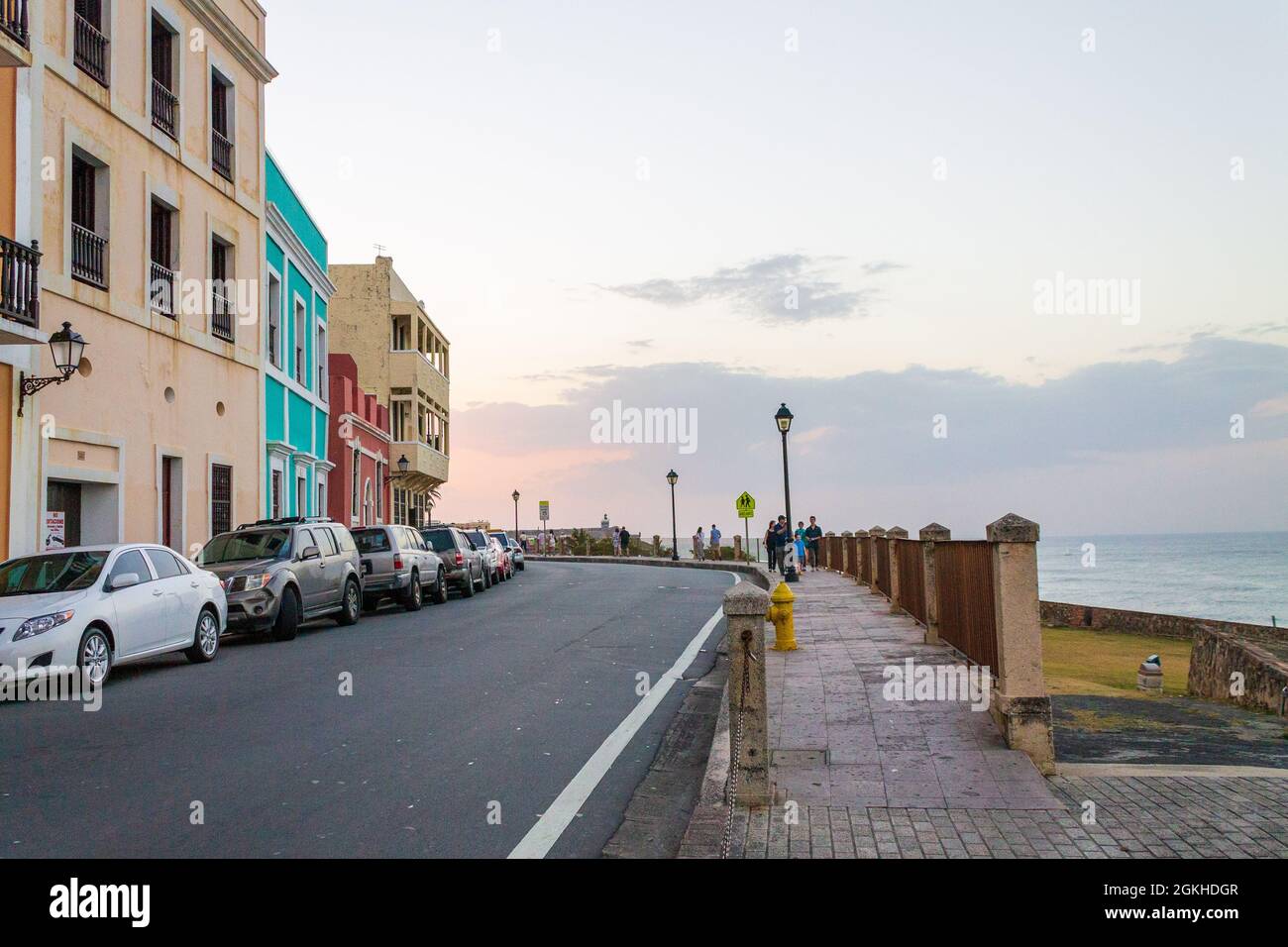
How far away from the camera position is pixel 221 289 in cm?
2372

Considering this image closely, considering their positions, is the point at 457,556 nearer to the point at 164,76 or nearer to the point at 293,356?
the point at 293,356

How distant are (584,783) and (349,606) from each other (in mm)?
12449

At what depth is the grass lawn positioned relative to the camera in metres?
18.7

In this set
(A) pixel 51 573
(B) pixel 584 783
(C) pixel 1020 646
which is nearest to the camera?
(B) pixel 584 783

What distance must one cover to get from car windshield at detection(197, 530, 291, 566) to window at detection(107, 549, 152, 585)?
397 centimetres

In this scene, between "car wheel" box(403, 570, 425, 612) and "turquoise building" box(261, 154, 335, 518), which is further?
"turquoise building" box(261, 154, 335, 518)

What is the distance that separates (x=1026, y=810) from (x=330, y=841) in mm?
3727

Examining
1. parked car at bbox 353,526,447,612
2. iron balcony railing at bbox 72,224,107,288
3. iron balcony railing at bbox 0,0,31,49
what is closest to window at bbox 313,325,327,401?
parked car at bbox 353,526,447,612

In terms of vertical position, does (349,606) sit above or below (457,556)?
below

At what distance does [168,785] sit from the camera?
685 cm

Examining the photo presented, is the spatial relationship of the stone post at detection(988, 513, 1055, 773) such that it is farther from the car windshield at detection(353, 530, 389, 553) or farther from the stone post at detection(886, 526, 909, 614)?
the car windshield at detection(353, 530, 389, 553)

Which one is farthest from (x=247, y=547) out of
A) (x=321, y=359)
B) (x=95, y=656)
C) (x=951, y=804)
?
(x=321, y=359)
